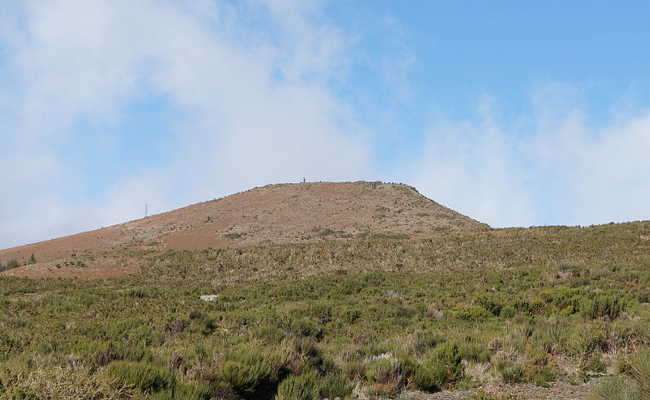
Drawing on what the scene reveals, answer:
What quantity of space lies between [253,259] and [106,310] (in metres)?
21.2

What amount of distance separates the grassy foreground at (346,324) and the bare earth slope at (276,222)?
21489mm

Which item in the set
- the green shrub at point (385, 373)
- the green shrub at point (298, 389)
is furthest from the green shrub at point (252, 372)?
the green shrub at point (385, 373)

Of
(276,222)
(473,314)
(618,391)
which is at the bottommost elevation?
(473,314)

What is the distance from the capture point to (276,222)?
7031cm

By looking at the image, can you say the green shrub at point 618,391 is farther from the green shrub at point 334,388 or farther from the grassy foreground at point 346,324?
the green shrub at point 334,388

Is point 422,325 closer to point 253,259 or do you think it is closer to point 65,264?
point 253,259

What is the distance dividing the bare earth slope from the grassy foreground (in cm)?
2149

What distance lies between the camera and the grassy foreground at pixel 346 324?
25.2 feet

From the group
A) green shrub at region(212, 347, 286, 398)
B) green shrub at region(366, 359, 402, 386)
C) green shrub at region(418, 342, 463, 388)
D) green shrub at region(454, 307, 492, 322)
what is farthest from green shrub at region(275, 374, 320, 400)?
green shrub at region(454, 307, 492, 322)

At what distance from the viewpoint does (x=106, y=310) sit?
Result: 21.2 metres

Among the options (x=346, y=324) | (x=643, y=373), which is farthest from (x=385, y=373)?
(x=346, y=324)

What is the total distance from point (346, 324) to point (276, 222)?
53457 mm

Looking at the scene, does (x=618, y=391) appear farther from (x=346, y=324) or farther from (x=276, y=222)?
(x=276, y=222)

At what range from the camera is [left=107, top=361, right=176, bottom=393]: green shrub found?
22.1 ft
